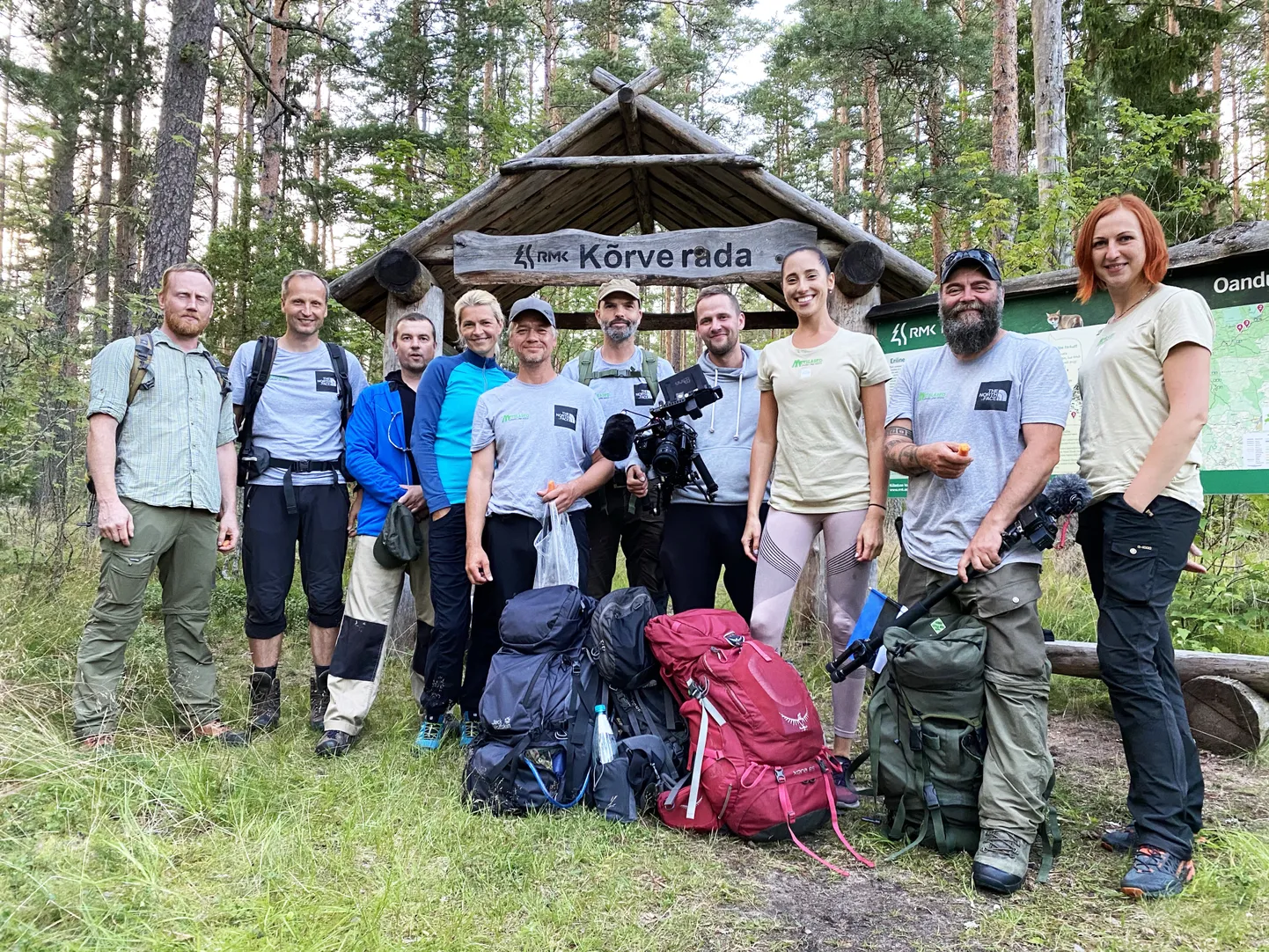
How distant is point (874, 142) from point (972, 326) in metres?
15.6

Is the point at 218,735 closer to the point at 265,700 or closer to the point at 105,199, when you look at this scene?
the point at 265,700

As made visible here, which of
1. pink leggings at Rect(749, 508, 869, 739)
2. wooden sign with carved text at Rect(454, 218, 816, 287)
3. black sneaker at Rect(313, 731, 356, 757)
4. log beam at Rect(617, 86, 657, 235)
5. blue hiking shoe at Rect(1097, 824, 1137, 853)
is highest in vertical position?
log beam at Rect(617, 86, 657, 235)

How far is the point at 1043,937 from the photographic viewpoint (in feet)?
7.91

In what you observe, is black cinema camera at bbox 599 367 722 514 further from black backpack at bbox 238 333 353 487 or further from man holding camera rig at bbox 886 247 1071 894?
black backpack at bbox 238 333 353 487

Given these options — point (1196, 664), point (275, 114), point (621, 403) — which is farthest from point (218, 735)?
point (275, 114)

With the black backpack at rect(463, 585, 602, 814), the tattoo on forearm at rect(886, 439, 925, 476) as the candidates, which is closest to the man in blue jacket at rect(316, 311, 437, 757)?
the black backpack at rect(463, 585, 602, 814)

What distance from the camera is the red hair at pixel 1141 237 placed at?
2.84m

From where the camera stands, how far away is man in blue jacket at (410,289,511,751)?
3957 mm

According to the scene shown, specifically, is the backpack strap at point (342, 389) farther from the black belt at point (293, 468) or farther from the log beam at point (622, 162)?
the log beam at point (622, 162)

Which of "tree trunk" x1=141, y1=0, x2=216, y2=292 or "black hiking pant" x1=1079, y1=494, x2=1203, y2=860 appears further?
"tree trunk" x1=141, y1=0, x2=216, y2=292

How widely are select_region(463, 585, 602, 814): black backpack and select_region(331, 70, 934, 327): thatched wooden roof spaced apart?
3077 millimetres

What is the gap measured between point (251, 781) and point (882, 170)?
16.5 meters

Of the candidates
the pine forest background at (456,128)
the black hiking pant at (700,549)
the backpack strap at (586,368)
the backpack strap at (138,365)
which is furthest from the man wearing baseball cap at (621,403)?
the pine forest background at (456,128)

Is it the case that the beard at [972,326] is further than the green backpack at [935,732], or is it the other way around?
the beard at [972,326]
